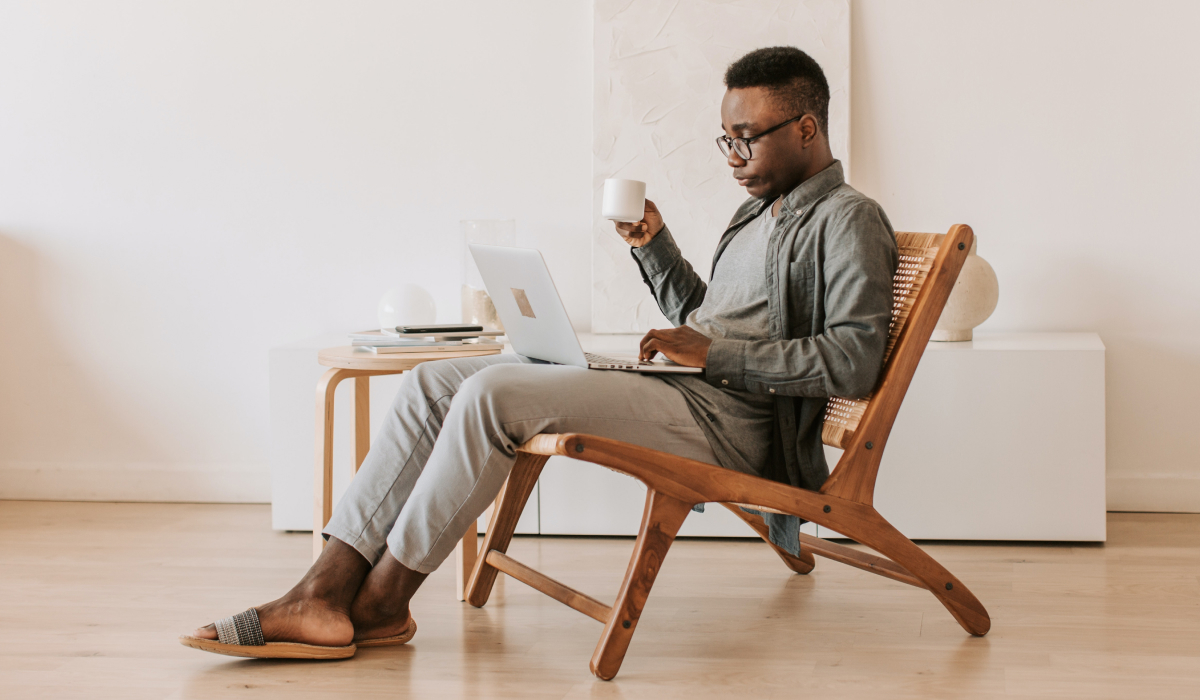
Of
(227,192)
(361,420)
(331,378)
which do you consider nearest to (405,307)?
(361,420)

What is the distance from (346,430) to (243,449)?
575 millimetres

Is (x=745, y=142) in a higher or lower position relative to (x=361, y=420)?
higher

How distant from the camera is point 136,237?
320cm

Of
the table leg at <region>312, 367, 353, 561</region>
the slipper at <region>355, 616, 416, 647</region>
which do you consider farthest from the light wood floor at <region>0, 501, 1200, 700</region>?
the table leg at <region>312, 367, 353, 561</region>

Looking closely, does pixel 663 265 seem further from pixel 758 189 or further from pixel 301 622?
pixel 301 622

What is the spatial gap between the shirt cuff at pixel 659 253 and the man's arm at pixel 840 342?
0.44m

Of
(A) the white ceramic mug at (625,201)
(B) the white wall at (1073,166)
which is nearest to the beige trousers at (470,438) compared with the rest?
(A) the white ceramic mug at (625,201)

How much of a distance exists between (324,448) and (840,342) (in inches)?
42.8

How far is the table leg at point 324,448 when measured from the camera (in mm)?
2117

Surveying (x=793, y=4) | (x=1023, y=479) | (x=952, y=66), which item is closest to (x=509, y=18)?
(x=793, y=4)

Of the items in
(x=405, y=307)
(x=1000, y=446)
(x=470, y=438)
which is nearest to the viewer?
(x=470, y=438)

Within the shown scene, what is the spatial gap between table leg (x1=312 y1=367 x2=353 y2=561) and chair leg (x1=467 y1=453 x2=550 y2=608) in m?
0.33

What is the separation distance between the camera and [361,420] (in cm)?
244

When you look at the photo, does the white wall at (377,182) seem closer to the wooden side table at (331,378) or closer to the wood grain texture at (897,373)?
the wooden side table at (331,378)
